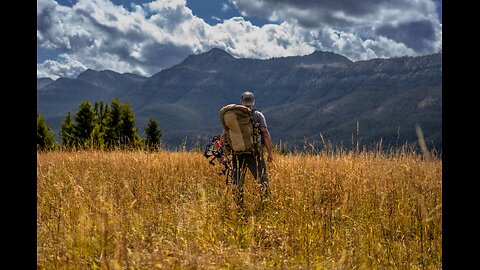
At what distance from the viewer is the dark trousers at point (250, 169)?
7062mm

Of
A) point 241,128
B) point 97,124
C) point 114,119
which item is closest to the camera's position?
point 241,128

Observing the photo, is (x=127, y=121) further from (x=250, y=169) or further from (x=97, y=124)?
(x=250, y=169)

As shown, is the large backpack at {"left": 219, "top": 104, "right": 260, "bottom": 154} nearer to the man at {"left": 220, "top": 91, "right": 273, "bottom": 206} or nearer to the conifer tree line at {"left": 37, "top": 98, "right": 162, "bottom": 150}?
the man at {"left": 220, "top": 91, "right": 273, "bottom": 206}

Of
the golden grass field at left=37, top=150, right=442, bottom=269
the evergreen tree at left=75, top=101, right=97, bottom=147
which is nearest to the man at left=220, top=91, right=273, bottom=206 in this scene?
the golden grass field at left=37, top=150, right=442, bottom=269

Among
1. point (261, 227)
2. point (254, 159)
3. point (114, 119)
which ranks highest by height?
point (114, 119)

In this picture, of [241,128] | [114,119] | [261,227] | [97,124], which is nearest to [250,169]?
[241,128]

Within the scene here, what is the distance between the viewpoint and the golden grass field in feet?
12.3

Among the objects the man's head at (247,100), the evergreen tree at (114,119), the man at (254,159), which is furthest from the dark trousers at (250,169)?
the evergreen tree at (114,119)

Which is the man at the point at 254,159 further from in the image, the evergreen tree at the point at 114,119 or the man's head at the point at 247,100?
the evergreen tree at the point at 114,119

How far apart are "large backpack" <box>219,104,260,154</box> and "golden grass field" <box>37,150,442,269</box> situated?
2.71 ft

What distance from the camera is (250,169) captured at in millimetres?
7684

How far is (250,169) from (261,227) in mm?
2345

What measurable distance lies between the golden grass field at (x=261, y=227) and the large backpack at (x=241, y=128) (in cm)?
83
